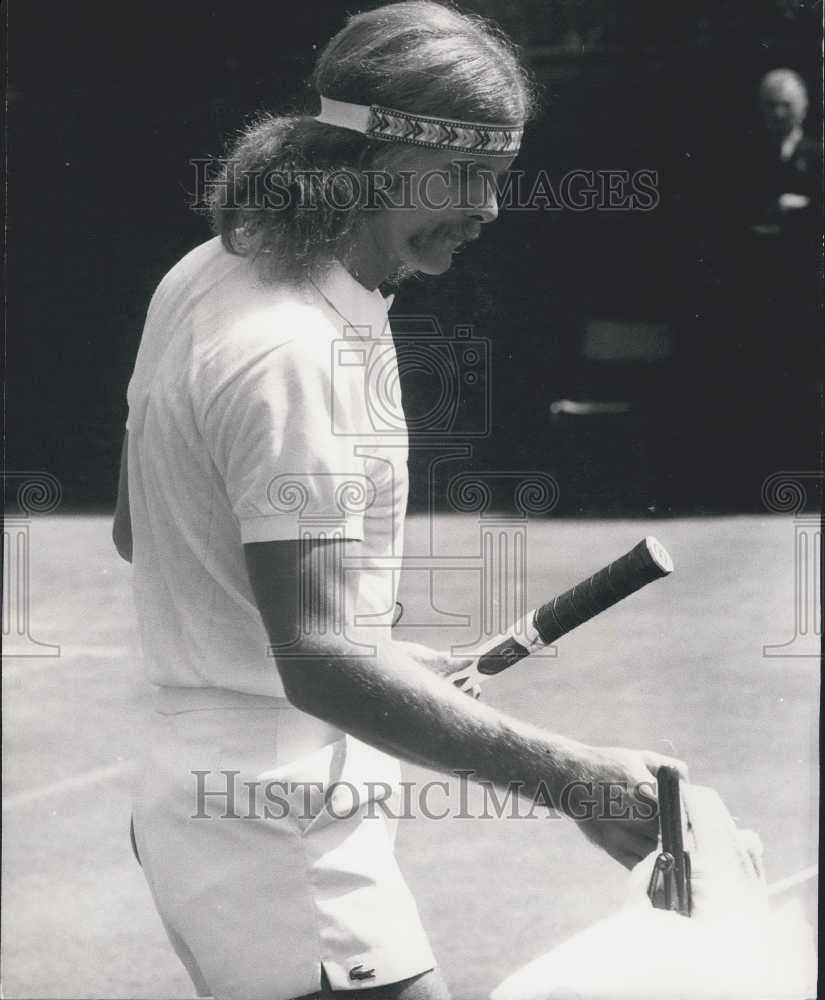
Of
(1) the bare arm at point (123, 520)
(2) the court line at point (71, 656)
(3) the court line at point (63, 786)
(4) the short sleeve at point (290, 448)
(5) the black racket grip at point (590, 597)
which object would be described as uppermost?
(4) the short sleeve at point (290, 448)

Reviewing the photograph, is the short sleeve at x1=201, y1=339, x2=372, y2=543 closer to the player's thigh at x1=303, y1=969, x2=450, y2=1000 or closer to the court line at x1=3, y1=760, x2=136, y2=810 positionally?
the player's thigh at x1=303, y1=969, x2=450, y2=1000

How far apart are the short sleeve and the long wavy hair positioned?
0.18m

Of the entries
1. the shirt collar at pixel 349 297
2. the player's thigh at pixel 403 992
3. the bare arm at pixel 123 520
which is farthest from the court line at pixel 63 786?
the shirt collar at pixel 349 297

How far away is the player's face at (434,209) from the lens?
179 centimetres

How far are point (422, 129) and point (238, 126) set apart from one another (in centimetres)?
49

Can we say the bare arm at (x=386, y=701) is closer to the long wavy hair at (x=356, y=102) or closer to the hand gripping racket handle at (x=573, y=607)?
the hand gripping racket handle at (x=573, y=607)

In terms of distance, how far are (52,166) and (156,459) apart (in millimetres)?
938

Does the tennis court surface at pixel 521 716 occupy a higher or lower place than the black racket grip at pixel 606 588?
lower

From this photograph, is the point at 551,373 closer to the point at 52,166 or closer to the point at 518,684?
the point at 52,166

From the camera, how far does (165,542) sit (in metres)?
1.75

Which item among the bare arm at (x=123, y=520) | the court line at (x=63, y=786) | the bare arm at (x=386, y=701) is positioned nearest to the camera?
the bare arm at (x=386, y=701)

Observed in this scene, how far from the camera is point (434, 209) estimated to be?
5.93 ft

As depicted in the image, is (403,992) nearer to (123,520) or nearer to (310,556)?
(310,556)

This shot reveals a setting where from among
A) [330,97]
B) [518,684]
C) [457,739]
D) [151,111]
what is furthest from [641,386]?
[457,739]
